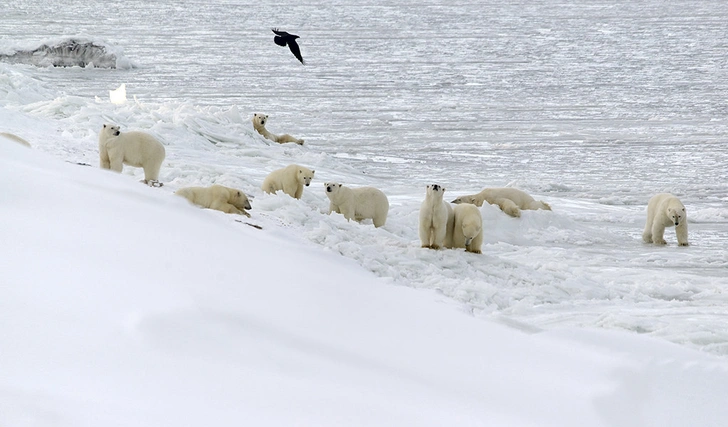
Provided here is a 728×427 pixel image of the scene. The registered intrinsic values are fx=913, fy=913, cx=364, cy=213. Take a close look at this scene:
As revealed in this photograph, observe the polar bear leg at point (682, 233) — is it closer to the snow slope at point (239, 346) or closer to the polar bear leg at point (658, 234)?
the polar bear leg at point (658, 234)

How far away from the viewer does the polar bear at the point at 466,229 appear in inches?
324

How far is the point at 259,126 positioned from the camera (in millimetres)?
15727

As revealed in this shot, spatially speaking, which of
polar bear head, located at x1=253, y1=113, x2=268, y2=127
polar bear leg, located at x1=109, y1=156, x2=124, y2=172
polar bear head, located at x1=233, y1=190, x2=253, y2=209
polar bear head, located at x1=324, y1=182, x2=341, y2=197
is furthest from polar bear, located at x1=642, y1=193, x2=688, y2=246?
polar bear head, located at x1=253, y1=113, x2=268, y2=127

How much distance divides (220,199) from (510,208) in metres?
4.18

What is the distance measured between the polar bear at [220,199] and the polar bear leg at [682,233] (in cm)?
544

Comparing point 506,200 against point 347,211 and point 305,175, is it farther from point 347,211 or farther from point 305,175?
point 305,175

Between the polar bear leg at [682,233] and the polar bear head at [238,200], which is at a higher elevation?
the polar bear head at [238,200]

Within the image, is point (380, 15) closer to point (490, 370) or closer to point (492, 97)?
point (492, 97)

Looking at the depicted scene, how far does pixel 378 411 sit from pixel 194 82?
2288 centimetres

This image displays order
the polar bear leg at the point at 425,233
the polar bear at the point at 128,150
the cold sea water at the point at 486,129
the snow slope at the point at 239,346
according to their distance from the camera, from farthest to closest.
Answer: the polar bear leg at the point at 425,233 < the polar bear at the point at 128,150 < the cold sea water at the point at 486,129 < the snow slope at the point at 239,346

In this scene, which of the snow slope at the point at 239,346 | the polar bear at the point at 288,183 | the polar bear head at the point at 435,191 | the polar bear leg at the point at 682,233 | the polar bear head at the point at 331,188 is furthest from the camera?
the polar bear leg at the point at 682,233

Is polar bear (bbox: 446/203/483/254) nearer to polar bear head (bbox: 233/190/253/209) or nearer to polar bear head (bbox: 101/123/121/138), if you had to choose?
polar bear head (bbox: 233/190/253/209)

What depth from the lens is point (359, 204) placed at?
9516mm

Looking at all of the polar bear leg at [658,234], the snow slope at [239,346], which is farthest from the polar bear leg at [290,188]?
the polar bear leg at [658,234]
